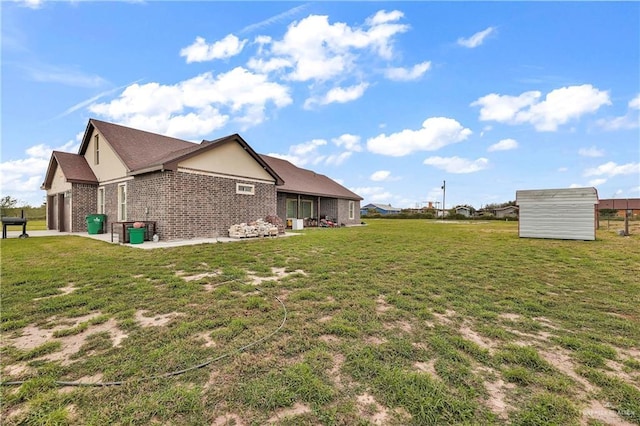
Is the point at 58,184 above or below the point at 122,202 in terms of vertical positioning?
above

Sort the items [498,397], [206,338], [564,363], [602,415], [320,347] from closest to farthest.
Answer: [602,415], [498,397], [564,363], [320,347], [206,338]

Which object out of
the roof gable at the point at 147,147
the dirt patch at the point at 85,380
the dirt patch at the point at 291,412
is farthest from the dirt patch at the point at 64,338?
the roof gable at the point at 147,147

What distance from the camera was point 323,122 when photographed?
22.0 metres

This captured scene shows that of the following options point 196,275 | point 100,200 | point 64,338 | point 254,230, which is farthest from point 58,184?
point 64,338

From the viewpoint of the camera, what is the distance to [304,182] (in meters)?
21.4

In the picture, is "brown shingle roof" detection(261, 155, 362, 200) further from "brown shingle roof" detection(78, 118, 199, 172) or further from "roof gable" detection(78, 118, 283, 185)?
"brown shingle roof" detection(78, 118, 199, 172)

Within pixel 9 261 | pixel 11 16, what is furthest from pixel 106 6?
pixel 9 261

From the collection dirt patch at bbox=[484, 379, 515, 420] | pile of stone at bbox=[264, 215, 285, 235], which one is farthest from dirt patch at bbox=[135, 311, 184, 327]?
pile of stone at bbox=[264, 215, 285, 235]

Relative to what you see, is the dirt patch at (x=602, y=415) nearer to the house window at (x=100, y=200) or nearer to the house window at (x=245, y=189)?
the house window at (x=245, y=189)

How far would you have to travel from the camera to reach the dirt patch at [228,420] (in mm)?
1732

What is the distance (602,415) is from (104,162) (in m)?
18.2

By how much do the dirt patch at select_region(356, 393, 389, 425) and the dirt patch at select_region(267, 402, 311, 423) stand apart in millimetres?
369

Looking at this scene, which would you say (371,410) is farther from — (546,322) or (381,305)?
(546,322)

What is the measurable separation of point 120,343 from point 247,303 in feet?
5.04
